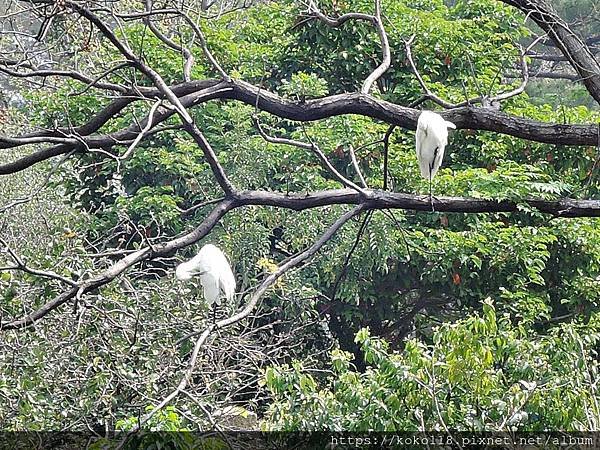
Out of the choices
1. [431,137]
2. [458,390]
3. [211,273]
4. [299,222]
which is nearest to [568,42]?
[431,137]

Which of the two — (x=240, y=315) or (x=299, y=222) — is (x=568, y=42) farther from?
(x=299, y=222)

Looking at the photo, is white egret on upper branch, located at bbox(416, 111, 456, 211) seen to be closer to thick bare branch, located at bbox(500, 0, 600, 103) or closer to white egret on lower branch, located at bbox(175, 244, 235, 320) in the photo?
thick bare branch, located at bbox(500, 0, 600, 103)

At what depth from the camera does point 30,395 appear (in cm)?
323

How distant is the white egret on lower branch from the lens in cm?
323

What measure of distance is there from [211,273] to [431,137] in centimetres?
102

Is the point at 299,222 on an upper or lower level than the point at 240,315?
upper

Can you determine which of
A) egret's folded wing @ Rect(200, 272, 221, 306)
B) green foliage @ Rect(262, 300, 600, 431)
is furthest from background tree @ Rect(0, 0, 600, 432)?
egret's folded wing @ Rect(200, 272, 221, 306)

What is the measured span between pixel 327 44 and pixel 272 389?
324 centimetres

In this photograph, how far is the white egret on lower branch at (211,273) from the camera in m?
3.23

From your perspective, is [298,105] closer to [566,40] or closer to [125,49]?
[125,49]

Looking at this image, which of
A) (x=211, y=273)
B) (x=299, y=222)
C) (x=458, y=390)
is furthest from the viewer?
(x=299, y=222)

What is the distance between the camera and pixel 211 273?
3221 mm

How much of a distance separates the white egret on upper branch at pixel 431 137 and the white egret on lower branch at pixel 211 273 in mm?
851

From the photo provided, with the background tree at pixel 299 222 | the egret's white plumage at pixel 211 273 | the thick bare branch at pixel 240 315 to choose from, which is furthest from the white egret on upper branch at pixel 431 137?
the egret's white plumage at pixel 211 273
